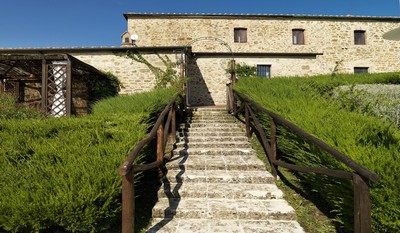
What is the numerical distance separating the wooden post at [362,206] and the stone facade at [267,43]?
40.3 ft

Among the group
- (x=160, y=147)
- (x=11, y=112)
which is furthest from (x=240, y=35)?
(x=160, y=147)

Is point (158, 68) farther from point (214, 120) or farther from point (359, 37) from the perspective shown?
point (359, 37)

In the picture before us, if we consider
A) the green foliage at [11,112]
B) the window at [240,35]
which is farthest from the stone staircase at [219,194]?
the window at [240,35]

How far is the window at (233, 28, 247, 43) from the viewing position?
51.1 feet

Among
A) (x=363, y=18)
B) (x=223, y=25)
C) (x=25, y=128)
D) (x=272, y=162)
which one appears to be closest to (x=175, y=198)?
(x=272, y=162)

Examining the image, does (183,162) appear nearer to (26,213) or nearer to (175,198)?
(175,198)

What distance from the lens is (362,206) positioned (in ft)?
5.90

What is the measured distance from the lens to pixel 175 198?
3.13m

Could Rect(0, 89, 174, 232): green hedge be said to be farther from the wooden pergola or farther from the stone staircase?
the wooden pergola

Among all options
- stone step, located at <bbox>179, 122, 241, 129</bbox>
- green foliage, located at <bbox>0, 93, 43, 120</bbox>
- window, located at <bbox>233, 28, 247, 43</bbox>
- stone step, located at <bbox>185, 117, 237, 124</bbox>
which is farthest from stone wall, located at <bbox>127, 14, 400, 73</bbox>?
stone step, located at <bbox>179, 122, 241, 129</bbox>

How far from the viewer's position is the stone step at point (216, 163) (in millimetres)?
3834

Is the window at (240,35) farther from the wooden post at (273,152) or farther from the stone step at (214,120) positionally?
the wooden post at (273,152)

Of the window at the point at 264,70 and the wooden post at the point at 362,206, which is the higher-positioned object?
the window at the point at 264,70

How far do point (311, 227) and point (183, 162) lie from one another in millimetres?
2116
